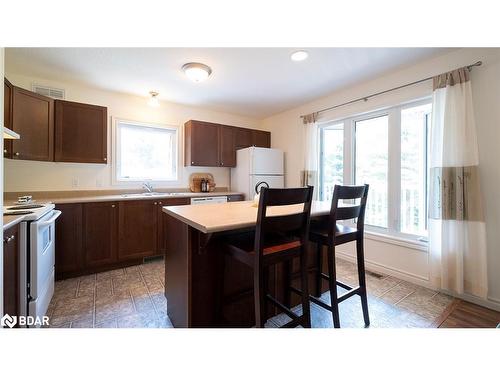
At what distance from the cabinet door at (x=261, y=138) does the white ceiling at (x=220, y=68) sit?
992 millimetres

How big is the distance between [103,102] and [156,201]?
1.66 m

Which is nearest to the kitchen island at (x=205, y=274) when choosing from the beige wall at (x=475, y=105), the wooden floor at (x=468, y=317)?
the wooden floor at (x=468, y=317)

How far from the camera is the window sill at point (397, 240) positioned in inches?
89.9

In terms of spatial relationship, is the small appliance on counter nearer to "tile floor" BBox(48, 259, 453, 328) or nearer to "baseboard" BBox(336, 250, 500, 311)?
"tile floor" BBox(48, 259, 453, 328)

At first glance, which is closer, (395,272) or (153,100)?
(395,272)

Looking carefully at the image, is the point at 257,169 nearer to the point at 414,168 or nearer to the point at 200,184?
the point at 200,184

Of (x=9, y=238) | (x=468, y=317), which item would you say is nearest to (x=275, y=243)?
(x=9, y=238)

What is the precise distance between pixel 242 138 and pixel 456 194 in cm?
311

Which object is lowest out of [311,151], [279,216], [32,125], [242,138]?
[279,216]

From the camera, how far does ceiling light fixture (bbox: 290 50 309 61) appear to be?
6.82 ft

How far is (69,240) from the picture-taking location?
7.80 feet
